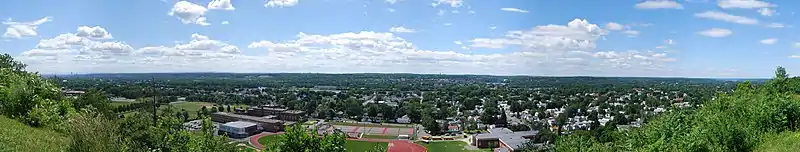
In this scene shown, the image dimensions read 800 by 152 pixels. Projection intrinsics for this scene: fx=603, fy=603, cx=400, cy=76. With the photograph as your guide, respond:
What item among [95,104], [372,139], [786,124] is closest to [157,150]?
[95,104]

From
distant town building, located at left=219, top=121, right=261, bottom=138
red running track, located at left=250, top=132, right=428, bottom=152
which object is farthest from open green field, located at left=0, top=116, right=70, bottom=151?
distant town building, located at left=219, top=121, right=261, bottom=138

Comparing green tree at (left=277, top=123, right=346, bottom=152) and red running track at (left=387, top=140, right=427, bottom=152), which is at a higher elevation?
green tree at (left=277, top=123, right=346, bottom=152)

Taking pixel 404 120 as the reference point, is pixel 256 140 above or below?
above

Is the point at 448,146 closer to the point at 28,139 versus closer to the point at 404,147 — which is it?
the point at 404,147

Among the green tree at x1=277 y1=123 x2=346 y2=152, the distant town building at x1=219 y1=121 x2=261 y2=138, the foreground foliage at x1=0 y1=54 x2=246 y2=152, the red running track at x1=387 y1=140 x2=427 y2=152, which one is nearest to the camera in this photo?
the green tree at x1=277 y1=123 x2=346 y2=152

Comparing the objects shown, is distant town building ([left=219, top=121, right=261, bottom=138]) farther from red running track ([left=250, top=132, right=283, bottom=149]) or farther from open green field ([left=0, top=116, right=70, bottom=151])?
A: open green field ([left=0, top=116, right=70, bottom=151])

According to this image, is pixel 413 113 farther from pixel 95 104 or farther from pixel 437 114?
pixel 95 104

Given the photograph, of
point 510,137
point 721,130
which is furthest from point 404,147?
point 721,130

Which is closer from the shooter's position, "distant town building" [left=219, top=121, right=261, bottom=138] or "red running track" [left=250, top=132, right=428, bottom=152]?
→ "red running track" [left=250, top=132, right=428, bottom=152]
